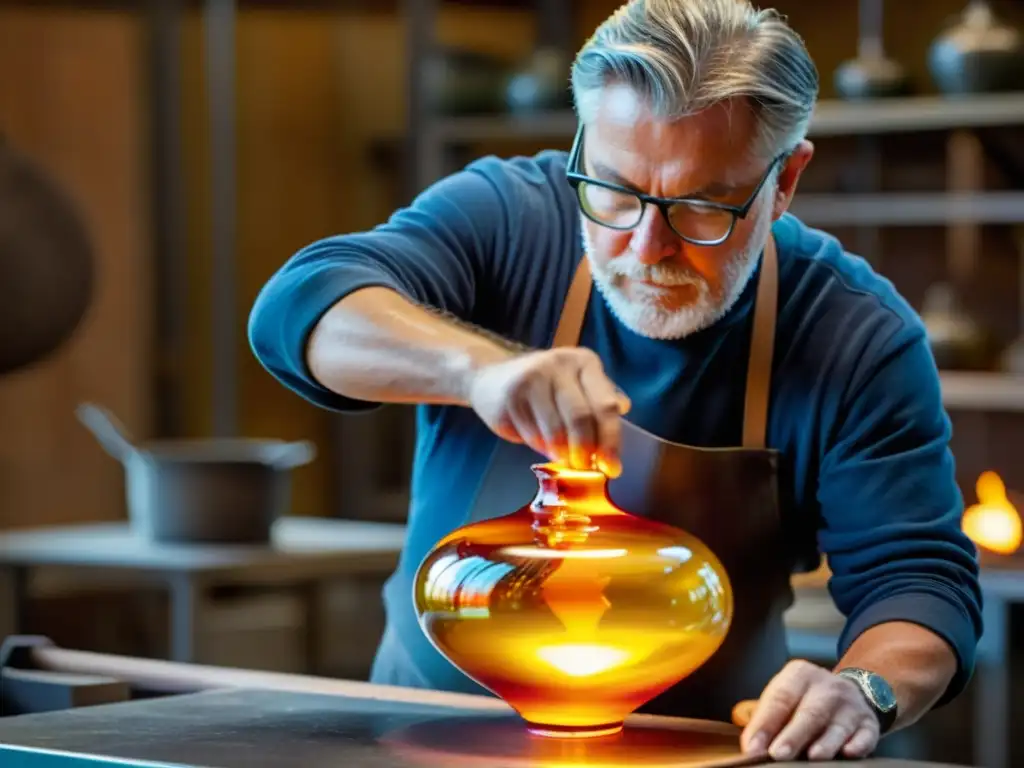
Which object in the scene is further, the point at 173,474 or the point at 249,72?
the point at 249,72

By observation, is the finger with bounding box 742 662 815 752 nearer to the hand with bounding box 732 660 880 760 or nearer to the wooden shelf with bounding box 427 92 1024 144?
the hand with bounding box 732 660 880 760

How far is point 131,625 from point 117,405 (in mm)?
765

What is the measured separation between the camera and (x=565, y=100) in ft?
18.0

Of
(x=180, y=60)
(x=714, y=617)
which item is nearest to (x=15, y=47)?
(x=180, y=60)

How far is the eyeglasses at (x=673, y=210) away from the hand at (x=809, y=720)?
434mm

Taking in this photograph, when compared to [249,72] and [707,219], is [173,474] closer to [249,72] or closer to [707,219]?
[707,219]

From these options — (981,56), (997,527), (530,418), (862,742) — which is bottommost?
(997,527)

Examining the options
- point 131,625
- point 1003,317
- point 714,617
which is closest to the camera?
point 714,617

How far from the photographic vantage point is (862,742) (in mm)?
1529

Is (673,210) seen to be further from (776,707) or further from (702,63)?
(776,707)

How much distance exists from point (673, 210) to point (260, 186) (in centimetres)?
480

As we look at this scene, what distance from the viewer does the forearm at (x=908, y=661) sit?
1.70 meters

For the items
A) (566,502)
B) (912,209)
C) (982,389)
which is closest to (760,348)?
(566,502)

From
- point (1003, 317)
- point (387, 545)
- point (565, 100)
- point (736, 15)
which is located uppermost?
point (565, 100)
